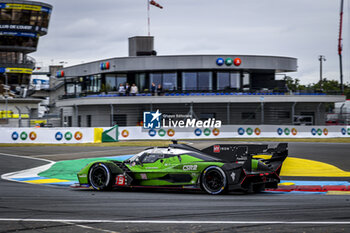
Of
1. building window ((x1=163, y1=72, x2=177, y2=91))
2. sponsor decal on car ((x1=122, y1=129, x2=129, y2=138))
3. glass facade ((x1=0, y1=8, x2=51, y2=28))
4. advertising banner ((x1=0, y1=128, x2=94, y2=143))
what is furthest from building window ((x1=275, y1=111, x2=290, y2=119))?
glass facade ((x1=0, y1=8, x2=51, y2=28))

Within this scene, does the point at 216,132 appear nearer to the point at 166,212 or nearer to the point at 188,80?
the point at 188,80

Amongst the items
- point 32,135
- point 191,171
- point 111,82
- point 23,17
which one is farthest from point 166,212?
point 23,17

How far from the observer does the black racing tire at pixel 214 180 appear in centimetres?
1099

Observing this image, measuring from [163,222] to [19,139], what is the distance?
25.8m

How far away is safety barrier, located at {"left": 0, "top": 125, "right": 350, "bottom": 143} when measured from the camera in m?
32.0

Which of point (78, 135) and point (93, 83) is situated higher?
point (93, 83)

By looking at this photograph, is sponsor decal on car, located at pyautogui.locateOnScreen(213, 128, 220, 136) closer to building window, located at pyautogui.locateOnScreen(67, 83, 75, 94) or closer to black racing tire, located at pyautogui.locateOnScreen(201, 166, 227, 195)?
building window, located at pyautogui.locateOnScreen(67, 83, 75, 94)

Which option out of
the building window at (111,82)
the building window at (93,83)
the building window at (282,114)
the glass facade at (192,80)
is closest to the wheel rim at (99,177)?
the building window at (282,114)

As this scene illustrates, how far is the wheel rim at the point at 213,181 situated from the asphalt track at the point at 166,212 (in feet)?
0.98

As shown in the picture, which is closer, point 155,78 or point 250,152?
point 250,152

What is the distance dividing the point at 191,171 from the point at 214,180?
0.54m

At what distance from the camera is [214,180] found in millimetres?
11211

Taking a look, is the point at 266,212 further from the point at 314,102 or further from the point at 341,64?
the point at 341,64

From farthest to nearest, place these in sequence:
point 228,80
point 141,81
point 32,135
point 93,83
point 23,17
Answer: point 23,17, point 93,83, point 141,81, point 228,80, point 32,135
